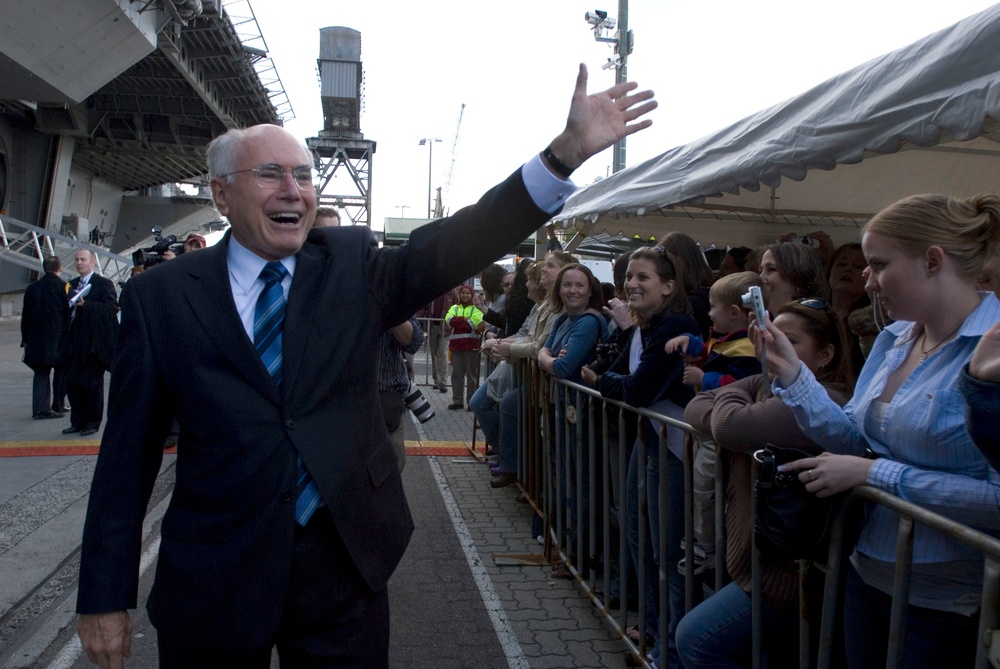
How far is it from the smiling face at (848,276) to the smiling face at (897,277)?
7.61ft

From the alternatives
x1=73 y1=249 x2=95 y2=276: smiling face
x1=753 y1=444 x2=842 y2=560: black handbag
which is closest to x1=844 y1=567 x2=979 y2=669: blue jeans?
x1=753 y1=444 x2=842 y2=560: black handbag

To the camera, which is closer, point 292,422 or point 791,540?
point 292,422

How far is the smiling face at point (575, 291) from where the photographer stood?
5.13 m

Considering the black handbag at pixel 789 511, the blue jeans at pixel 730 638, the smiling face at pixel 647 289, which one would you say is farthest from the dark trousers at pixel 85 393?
the black handbag at pixel 789 511

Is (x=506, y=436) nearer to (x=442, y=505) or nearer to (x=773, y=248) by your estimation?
(x=442, y=505)

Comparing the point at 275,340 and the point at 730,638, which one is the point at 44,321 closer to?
the point at 275,340

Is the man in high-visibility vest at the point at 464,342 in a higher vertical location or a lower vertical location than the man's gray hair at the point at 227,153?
lower

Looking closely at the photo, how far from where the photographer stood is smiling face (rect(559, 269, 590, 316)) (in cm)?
513

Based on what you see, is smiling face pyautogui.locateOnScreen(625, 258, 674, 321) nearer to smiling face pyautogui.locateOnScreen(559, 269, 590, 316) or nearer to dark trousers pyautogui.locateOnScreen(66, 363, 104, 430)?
smiling face pyautogui.locateOnScreen(559, 269, 590, 316)

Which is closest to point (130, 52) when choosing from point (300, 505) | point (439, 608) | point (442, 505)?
point (442, 505)

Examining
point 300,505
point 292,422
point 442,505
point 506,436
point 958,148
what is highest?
point 958,148

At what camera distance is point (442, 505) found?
21.3 feet

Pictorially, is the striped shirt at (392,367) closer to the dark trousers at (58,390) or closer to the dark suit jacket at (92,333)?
the dark suit jacket at (92,333)

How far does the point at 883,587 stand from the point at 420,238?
149 cm
